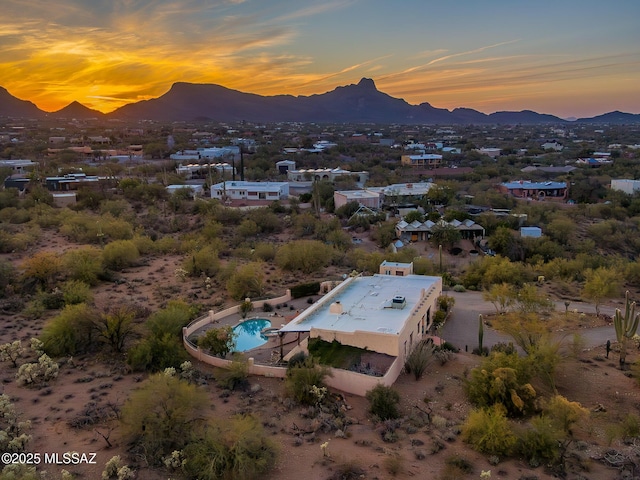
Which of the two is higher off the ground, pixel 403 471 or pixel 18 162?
pixel 18 162

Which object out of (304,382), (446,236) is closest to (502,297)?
(304,382)

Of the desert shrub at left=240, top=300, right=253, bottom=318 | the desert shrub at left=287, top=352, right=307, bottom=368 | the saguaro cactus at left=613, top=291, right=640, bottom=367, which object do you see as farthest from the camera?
the desert shrub at left=240, top=300, right=253, bottom=318

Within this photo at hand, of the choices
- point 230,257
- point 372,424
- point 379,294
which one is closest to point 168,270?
point 230,257

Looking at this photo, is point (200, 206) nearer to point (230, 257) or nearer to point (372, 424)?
point (230, 257)

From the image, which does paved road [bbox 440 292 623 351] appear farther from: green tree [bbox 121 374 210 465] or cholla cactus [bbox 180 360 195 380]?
green tree [bbox 121 374 210 465]

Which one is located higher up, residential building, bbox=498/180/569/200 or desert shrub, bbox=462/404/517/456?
residential building, bbox=498/180/569/200

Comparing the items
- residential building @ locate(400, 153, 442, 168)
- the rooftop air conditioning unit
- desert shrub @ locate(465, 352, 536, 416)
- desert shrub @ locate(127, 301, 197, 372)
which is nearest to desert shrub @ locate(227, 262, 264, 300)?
desert shrub @ locate(127, 301, 197, 372)

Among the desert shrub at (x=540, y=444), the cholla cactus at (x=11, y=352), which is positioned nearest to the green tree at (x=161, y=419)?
the cholla cactus at (x=11, y=352)

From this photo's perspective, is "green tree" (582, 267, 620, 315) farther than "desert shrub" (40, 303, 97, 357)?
Yes
